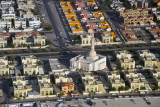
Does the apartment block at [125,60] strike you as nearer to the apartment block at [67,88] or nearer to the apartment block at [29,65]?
the apartment block at [67,88]

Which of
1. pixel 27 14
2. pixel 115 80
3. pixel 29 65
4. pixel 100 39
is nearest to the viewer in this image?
pixel 115 80

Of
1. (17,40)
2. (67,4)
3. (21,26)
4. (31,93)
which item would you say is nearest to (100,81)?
(31,93)

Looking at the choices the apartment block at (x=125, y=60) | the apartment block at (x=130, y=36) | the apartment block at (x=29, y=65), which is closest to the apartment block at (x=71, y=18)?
the apartment block at (x=130, y=36)

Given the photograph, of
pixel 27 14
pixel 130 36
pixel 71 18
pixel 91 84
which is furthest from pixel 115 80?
pixel 27 14

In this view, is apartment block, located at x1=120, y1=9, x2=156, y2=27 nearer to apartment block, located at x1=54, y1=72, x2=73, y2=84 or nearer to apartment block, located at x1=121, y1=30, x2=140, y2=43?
apartment block, located at x1=121, y1=30, x2=140, y2=43

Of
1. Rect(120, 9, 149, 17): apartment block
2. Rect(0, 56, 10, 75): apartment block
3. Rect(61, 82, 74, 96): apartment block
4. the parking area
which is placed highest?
Rect(120, 9, 149, 17): apartment block

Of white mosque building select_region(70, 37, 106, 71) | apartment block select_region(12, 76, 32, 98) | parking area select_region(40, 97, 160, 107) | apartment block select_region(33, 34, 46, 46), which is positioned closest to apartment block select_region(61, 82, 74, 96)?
parking area select_region(40, 97, 160, 107)

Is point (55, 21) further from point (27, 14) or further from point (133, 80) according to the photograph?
point (133, 80)
